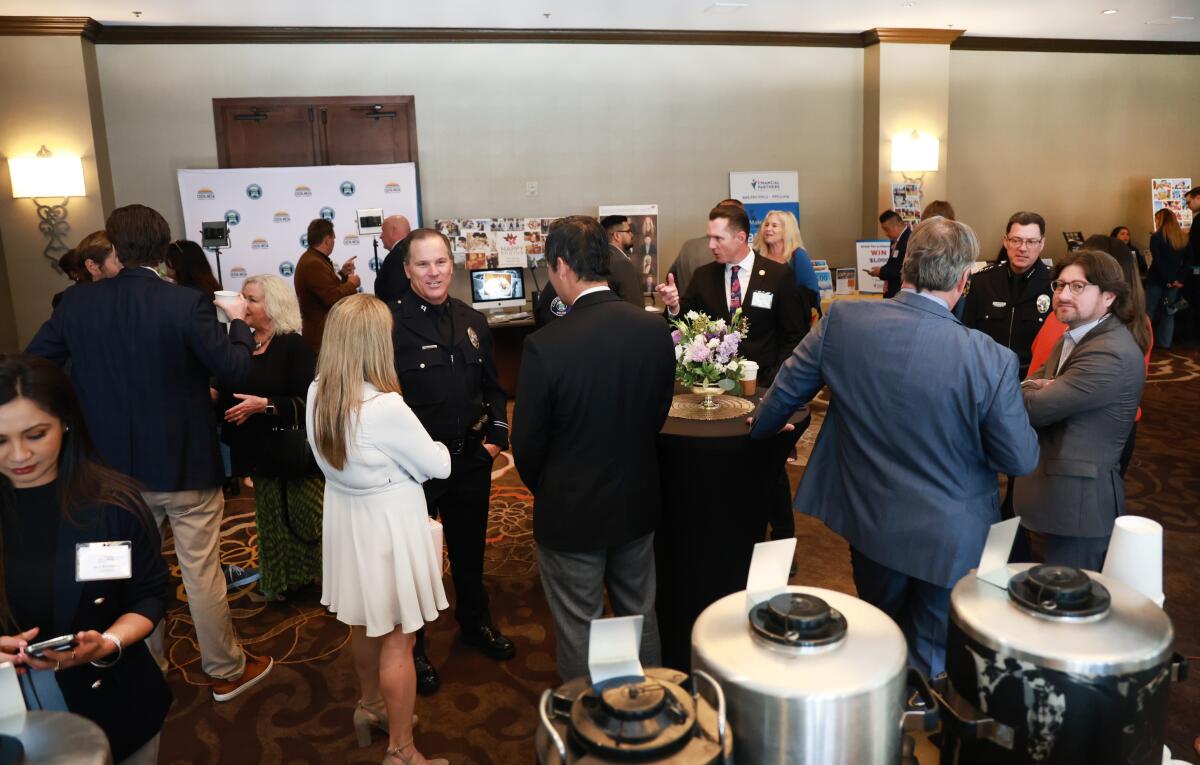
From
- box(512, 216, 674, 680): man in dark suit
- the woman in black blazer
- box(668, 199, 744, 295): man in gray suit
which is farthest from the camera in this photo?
box(668, 199, 744, 295): man in gray suit

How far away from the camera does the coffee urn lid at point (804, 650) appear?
860mm

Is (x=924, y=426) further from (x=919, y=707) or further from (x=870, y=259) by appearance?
(x=870, y=259)

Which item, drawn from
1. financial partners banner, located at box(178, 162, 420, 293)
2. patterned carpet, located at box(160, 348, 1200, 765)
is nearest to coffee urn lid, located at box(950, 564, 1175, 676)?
patterned carpet, located at box(160, 348, 1200, 765)

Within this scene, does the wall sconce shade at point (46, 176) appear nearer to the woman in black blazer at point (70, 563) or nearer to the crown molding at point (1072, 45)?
the woman in black blazer at point (70, 563)

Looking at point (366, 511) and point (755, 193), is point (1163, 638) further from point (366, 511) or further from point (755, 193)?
point (755, 193)

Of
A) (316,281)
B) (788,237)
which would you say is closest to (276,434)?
(316,281)

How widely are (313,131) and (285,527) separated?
477 cm

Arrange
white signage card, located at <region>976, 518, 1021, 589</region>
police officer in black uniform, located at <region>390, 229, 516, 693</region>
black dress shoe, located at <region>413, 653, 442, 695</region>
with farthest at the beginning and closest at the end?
black dress shoe, located at <region>413, 653, 442, 695</region> < police officer in black uniform, located at <region>390, 229, 516, 693</region> < white signage card, located at <region>976, 518, 1021, 589</region>

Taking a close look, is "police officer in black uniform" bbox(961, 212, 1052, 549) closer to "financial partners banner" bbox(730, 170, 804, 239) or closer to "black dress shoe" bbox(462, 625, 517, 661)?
"black dress shoe" bbox(462, 625, 517, 661)

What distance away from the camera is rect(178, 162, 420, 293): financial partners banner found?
6.90 m

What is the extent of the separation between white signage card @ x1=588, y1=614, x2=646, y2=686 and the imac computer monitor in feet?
20.8

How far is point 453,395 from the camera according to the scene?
2750mm

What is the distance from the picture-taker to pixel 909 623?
2109 mm

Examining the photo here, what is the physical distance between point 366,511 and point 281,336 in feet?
4.44
